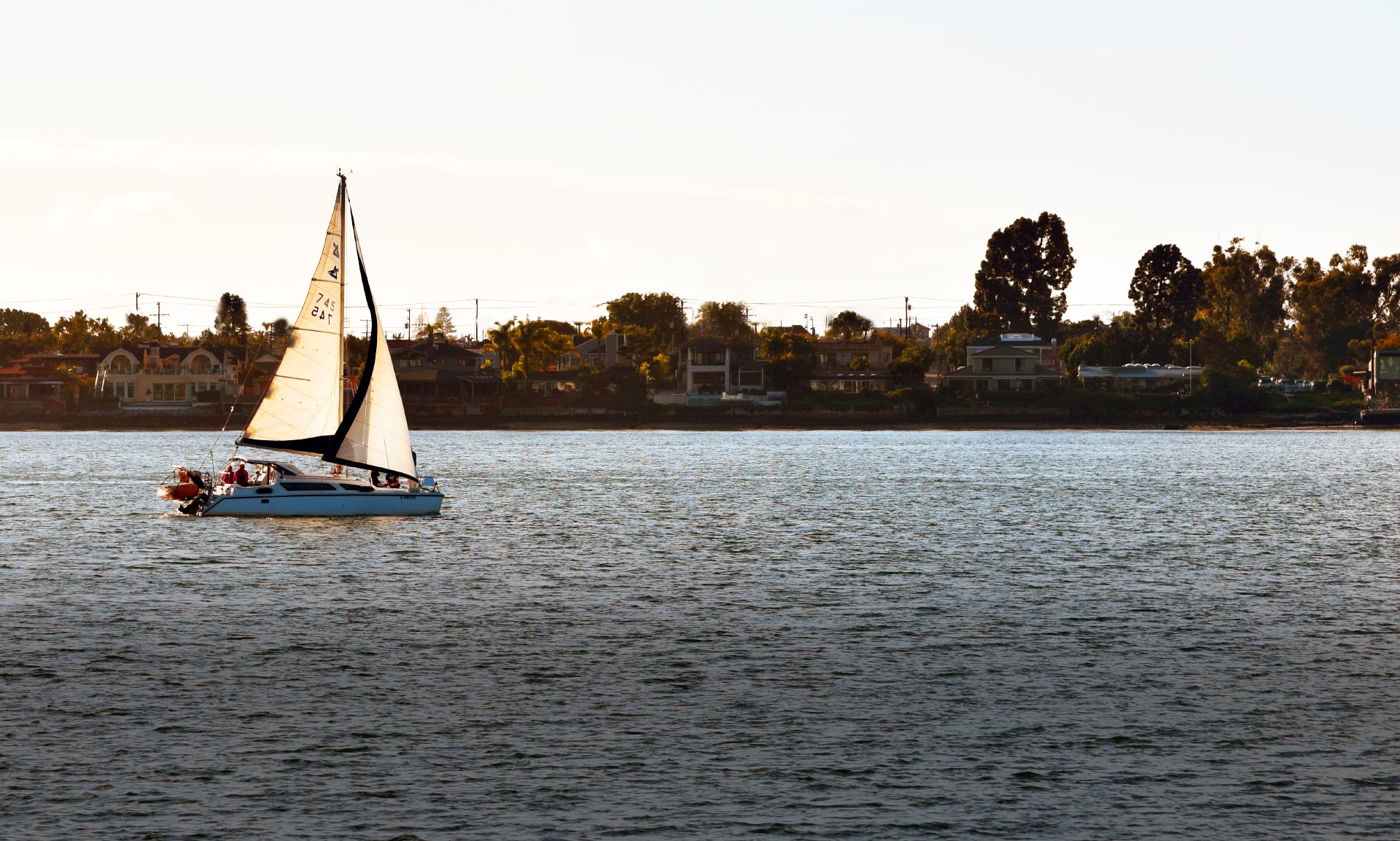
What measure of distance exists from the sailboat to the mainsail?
0.03m

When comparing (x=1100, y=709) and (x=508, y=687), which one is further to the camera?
(x=508, y=687)

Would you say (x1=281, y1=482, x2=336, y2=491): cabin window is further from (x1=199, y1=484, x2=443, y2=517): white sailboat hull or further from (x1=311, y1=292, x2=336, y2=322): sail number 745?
(x1=311, y1=292, x2=336, y2=322): sail number 745

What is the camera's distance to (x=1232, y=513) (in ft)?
263

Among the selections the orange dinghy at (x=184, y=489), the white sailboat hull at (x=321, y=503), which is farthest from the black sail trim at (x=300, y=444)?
the orange dinghy at (x=184, y=489)

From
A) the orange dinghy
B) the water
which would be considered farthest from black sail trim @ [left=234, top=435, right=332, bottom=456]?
the orange dinghy

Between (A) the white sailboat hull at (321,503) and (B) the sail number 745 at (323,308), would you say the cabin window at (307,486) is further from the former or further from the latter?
(B) the sail number 745 at (323,308)

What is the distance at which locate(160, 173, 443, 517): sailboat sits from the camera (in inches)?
2502

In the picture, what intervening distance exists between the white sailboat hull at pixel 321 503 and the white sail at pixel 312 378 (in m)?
2.04

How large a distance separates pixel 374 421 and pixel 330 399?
3.32 meters

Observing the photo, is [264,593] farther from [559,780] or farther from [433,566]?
[559,780]

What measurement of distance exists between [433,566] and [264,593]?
8.56 meters

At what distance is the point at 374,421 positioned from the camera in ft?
208

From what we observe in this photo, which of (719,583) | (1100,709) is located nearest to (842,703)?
(1100,709)

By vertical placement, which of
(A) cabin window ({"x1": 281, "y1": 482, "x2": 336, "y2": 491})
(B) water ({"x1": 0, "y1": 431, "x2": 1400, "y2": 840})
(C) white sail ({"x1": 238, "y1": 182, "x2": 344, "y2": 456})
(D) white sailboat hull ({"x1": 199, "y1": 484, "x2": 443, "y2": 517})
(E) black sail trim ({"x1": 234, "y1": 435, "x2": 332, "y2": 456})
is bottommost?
(B) water ({"x1": 0, "y1": 431, "x2": 1400, "y2": 840})
